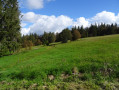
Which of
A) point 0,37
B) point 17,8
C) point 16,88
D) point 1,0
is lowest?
point 16,88

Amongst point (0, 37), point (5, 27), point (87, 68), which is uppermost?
point (5, 27)

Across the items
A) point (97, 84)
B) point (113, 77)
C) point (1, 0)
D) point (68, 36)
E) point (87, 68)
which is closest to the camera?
point (97, 84)

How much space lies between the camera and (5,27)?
11914 mm

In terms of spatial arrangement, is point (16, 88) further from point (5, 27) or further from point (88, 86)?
point (5, 27)

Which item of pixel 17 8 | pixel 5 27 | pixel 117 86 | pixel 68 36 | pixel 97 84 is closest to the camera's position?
pixel 117 86

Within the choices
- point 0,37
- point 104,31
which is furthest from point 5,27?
point 104,31

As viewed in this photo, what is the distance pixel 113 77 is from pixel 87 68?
5.12 feet

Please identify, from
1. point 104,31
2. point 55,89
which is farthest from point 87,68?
point 104,31

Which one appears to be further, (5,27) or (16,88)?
(5,27)

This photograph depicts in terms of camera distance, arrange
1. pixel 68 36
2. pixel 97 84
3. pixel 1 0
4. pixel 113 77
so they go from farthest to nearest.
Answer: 1. pixel 68 36
2. pixel 1 0
3. pixel 113 77
4. pixel 97 84

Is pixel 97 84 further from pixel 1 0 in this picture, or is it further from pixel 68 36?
pixel 68 36

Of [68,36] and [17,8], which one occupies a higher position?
[17,8]

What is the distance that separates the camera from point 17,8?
68.1 ft

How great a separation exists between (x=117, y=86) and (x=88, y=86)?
52.3 inches
